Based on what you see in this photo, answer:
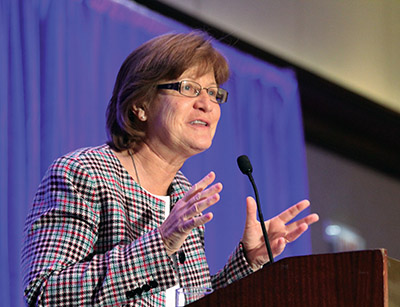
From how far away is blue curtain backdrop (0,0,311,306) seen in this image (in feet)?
9.24

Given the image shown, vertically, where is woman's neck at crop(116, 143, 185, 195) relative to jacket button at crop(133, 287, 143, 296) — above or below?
above

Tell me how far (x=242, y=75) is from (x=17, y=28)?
1.54 meters

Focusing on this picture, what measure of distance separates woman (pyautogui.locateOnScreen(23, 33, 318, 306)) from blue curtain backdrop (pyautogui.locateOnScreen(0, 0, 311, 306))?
55cm

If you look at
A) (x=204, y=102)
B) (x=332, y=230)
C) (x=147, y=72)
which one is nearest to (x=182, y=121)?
(x=204, y=102)

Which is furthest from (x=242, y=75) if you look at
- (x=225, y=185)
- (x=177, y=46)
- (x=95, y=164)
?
(x=95, y=164)

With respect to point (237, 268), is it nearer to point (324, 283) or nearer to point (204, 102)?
point (204, 102)

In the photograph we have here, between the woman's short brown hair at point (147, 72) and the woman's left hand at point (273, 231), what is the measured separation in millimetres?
475

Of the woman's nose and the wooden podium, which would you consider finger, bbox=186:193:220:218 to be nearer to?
the wooden podium

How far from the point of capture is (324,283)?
4.18 feet

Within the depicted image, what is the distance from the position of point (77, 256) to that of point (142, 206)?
320mm

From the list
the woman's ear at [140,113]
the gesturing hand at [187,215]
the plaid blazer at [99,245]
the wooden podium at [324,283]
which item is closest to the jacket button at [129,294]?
the plaid blazer at [99,245]

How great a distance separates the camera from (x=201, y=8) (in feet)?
13.0

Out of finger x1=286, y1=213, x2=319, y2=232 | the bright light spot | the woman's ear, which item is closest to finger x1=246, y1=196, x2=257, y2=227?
finger x1=286, y1=213, x2=319, y2=232

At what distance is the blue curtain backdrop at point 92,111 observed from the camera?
2816 mm
